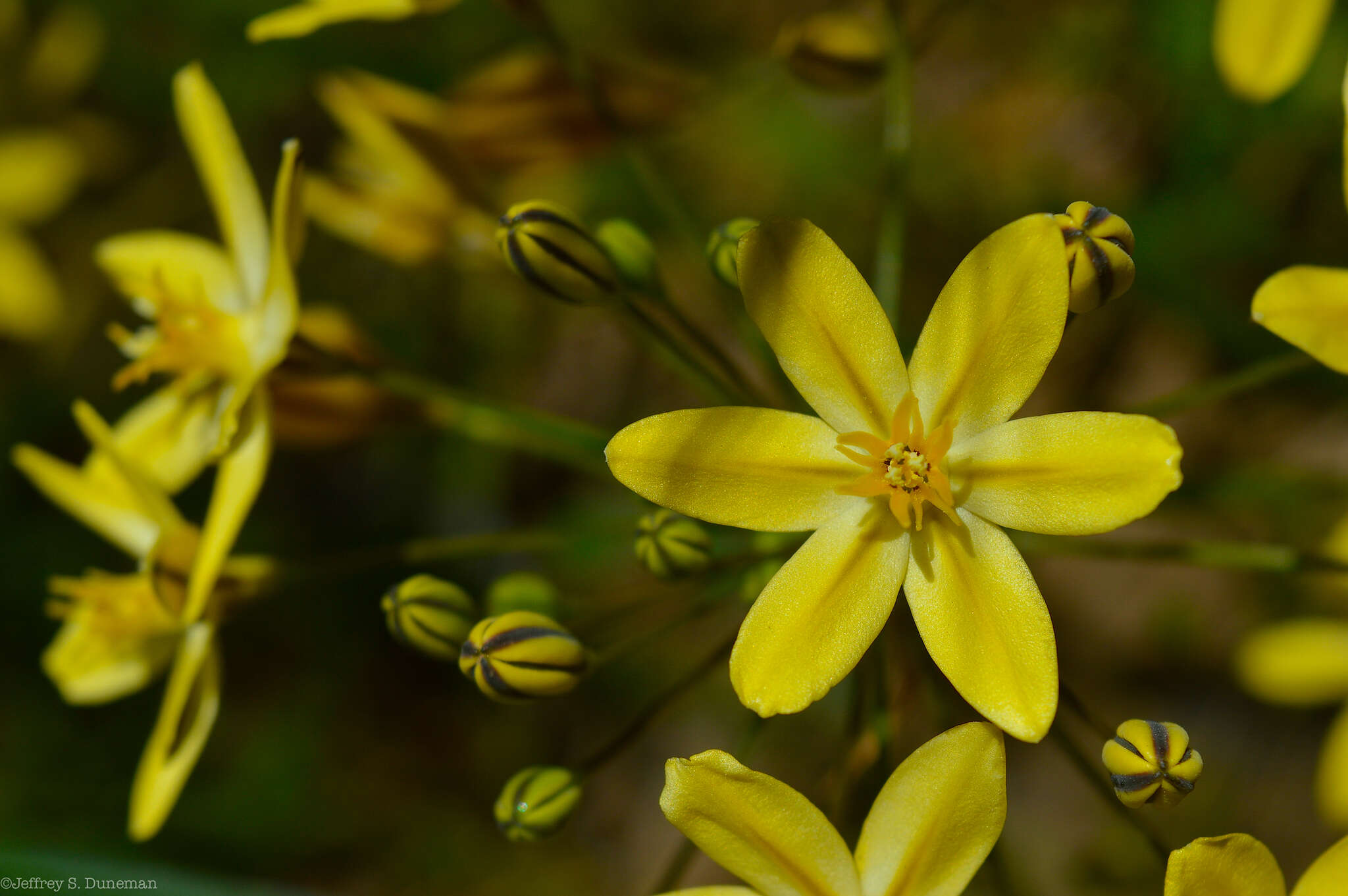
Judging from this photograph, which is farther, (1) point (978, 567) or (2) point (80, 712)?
(2) point (80, 712)

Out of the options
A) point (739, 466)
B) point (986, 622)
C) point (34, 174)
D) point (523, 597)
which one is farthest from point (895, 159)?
point (34, 174)

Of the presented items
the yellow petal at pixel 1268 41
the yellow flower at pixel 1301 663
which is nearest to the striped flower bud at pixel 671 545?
the yellow petal at pixel 1268 41

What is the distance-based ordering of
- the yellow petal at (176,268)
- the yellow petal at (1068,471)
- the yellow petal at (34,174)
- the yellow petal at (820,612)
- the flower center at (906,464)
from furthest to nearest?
1. the yellow petal at (34,174)
2. the yellow petal at (176,268)
3. the flower center at (906,464)
4. the yellow petal at (820,612)
5. the yellow petal at (1068,471)

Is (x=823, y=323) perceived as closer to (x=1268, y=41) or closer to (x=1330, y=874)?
(x=1330, y=874)

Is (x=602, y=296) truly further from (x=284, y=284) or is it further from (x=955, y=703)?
(x=955, y=703)

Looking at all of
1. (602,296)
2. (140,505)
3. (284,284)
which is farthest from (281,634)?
(602,296)

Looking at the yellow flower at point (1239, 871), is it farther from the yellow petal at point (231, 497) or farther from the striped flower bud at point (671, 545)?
the yellow petal at point (231, 497)

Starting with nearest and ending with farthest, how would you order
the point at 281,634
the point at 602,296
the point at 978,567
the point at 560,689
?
the point at 978,567 → the point at 560,689 → the point at 602,296 → the point at 281,634

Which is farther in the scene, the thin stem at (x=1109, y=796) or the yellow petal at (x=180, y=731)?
the yellow petal at (x=180, y=731)
